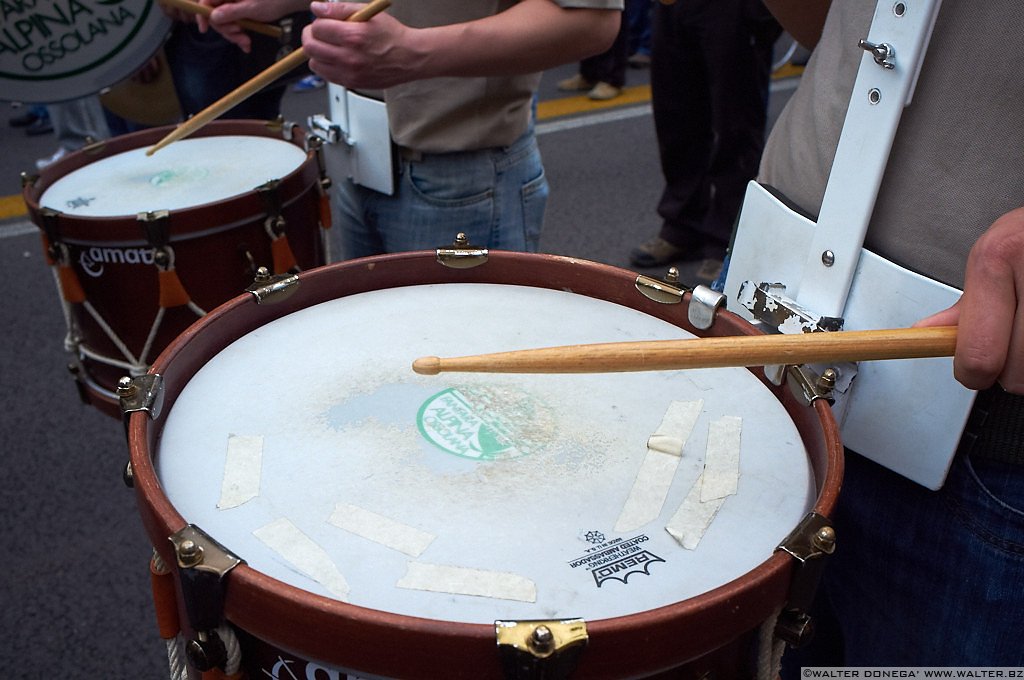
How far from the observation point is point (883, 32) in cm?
65

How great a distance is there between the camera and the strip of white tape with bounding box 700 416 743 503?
2.19 feet

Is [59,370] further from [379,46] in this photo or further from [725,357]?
[725,357]

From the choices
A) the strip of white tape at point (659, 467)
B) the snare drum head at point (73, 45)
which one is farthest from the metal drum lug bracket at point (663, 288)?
the snare drum head at point (73, 45)

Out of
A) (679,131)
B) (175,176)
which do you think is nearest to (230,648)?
(175,176)

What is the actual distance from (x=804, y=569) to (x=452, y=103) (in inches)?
35.6

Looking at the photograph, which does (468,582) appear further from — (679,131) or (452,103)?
(679,131)

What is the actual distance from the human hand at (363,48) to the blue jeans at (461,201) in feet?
0.60

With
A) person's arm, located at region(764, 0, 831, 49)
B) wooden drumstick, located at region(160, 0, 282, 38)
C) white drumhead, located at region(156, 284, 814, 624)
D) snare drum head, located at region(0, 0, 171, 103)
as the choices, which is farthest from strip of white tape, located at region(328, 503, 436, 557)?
snare drum head, located at region(0, 0, 171, 103)

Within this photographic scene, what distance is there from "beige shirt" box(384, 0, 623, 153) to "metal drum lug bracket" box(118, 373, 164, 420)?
0.68m

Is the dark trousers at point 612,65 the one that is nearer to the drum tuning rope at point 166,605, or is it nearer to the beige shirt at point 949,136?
the beige shirt at point 949,136

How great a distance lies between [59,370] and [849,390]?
2236 mm

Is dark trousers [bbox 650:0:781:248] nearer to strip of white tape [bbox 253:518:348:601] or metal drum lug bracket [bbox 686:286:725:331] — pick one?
metal drum lug bracket [bbox 686:286:725:331]

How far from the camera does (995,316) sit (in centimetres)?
56

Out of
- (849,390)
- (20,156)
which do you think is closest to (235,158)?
(849,390)
